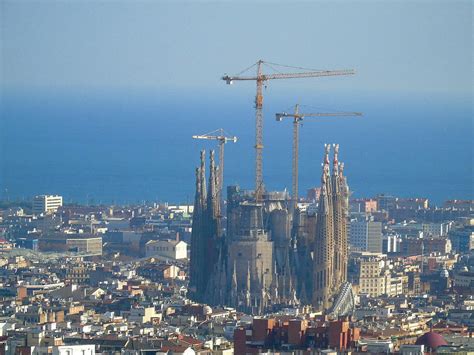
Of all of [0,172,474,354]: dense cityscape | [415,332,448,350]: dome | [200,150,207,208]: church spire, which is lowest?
[415,332,448,350]: dome

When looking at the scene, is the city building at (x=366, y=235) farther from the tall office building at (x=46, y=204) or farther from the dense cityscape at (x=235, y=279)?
the tall office building at (x=46, y=204)

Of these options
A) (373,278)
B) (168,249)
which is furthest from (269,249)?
(168,249)

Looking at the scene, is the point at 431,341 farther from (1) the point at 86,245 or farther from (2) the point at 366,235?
(2) the point at 366,235

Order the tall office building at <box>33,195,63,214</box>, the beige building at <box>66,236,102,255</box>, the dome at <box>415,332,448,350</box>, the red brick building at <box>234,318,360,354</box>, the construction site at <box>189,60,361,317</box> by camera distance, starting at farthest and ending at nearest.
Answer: the tall office building at <box>33,195,63,214</box>
the beige building at <box>66,236,102,255</box>
the construction site at <box>189,60,361,317</box>
the dome at <box>415,332,448,350</box>
the red brick building at <box>234,318,360,354</box>

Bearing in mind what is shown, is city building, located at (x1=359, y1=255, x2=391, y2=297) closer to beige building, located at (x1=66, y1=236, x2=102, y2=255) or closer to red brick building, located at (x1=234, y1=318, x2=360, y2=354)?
beige building, located at (x1=66, y1=236, x2=102, y2=255)

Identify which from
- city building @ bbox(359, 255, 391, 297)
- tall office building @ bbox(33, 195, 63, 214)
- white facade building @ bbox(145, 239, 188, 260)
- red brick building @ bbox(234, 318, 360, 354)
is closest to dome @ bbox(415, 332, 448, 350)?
red brick building @ bbox(234, 318, 360, 354)

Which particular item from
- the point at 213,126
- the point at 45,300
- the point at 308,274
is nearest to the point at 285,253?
the point at 308,274

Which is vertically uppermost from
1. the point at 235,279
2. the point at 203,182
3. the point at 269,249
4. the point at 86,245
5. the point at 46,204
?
the point at 46,204

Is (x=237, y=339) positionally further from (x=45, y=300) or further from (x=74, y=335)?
(x=45, y=300)
